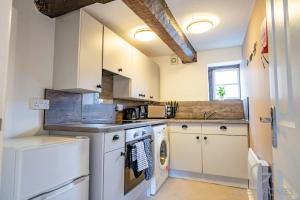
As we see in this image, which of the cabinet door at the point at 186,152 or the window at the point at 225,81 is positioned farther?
the window at the point at 225,81

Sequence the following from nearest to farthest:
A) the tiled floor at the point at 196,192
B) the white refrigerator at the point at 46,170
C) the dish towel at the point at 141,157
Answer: the white refrigerator at the point at 46,170 < the dish towel at the point at 141,157 < the tiled floor at the point at 196,192

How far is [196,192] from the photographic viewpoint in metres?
2.40

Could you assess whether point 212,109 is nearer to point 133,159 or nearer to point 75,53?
point 133,159

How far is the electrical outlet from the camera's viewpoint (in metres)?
1.69

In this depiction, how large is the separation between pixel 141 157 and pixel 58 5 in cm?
171

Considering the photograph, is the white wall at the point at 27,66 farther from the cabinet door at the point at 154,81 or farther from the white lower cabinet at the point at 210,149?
the white lower cabinet at the point at 210,149

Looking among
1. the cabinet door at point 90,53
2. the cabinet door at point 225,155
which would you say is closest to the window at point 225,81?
the cabinet door at point 225,155

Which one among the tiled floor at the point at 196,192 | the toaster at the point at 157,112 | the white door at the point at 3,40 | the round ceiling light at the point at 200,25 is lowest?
the tiled floor at the point at 196,192

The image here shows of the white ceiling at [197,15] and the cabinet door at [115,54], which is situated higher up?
the white ceiling at [197,15]

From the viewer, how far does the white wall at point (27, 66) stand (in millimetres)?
1552

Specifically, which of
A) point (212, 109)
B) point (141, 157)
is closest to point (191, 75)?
point (212, 109)

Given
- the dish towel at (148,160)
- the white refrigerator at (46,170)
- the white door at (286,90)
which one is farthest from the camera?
the dish towel at (148,160)

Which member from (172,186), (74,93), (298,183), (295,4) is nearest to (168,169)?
(172,186)

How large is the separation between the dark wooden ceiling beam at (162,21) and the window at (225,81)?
0.88 meters
